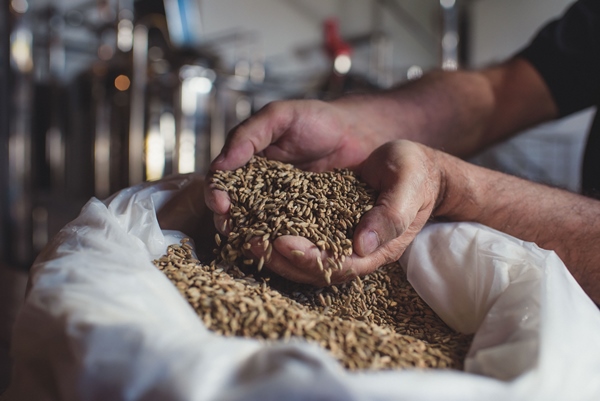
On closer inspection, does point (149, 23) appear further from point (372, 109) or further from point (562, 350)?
point (562, 350)

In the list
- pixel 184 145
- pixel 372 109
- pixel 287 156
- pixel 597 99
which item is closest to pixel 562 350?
pixel 287 156

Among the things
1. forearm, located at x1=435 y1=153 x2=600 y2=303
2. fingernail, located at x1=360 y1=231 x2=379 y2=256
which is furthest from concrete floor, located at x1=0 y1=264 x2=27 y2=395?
forearm, located at x1=435 y1=153 x2=600 y2=303

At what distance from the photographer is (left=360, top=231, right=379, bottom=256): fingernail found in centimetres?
75

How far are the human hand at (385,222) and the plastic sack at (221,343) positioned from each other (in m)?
0.14

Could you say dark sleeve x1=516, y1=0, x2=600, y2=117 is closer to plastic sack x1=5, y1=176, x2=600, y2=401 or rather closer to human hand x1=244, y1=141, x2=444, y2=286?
human hand x1=244, y1=141, x2=444, y2=286

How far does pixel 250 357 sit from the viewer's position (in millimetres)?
463

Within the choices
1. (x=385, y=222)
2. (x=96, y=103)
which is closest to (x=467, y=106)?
(x=385, y=222)

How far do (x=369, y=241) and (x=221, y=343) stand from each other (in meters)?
0.35

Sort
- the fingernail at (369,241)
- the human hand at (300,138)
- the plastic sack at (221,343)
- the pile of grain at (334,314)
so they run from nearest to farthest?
the plastic sack at (221,343), the pile of grain at (334,314), the fingernail at (369,241), the human hand at (300,138)

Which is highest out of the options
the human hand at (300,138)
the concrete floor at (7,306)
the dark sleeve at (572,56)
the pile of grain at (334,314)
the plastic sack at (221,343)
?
the dark sleeve at (572,56)

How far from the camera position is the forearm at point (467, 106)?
152cm

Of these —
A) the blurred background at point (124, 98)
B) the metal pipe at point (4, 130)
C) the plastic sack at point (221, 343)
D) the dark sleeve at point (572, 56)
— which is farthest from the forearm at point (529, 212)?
the metal pipe at point (4, 130)

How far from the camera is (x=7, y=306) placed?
1100 millimetres

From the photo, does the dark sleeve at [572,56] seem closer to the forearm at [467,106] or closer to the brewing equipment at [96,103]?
the forearm at [467,106]
